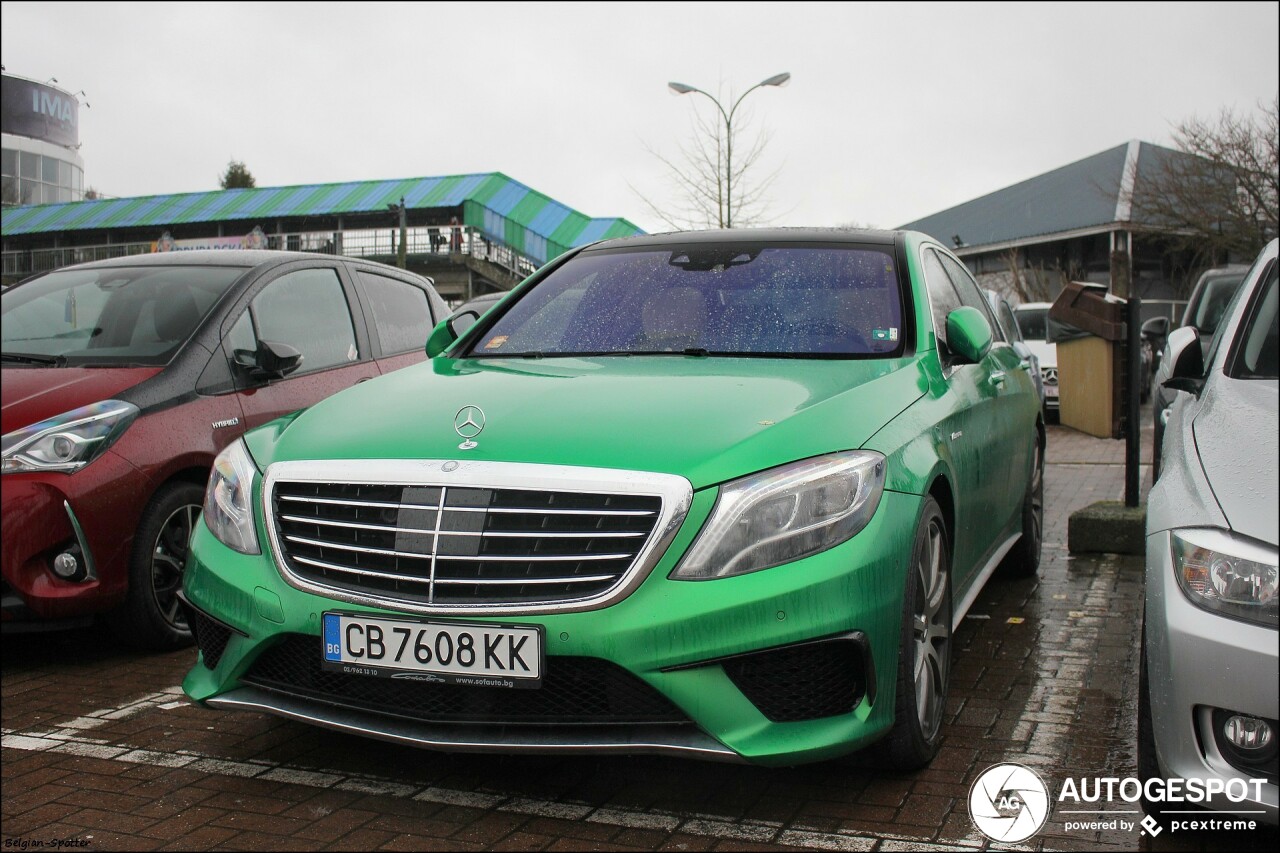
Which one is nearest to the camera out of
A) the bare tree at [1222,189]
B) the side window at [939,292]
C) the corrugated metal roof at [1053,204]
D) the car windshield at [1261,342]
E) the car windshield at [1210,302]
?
the car windshield at [1261,342]

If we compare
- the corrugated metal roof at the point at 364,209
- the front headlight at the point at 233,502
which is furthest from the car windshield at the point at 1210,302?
the corrugated metal roof at the point at 364,209

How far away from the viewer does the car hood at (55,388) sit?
4.66 m

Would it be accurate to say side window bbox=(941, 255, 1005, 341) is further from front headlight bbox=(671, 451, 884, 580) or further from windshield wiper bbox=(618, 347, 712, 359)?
front headlight bbox=(671, 451, 884, 580)

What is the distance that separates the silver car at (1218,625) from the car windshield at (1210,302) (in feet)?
29.5

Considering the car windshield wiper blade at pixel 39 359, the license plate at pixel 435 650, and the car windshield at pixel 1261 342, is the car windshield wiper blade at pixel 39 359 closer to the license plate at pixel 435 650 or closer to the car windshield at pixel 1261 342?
the license plate at pixel 435 650

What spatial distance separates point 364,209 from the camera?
165 ft

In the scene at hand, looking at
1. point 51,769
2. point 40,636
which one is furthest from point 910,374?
point 40,636

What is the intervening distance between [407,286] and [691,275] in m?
3.15

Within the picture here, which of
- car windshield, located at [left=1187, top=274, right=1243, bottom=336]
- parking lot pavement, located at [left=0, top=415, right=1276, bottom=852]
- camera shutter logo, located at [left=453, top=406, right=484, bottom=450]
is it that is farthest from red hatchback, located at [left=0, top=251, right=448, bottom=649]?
car windshield, located at [left=1187, top=274, right=1243, bottom=336]

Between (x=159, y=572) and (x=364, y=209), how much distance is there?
154 ft

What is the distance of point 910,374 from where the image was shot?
393 cm

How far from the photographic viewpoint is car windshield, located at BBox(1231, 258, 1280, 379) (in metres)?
3.61

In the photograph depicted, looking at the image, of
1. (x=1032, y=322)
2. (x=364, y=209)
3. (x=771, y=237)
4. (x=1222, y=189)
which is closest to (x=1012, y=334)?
(x=771, y=237)

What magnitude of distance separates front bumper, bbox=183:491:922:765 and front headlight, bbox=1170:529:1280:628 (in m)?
0.70
